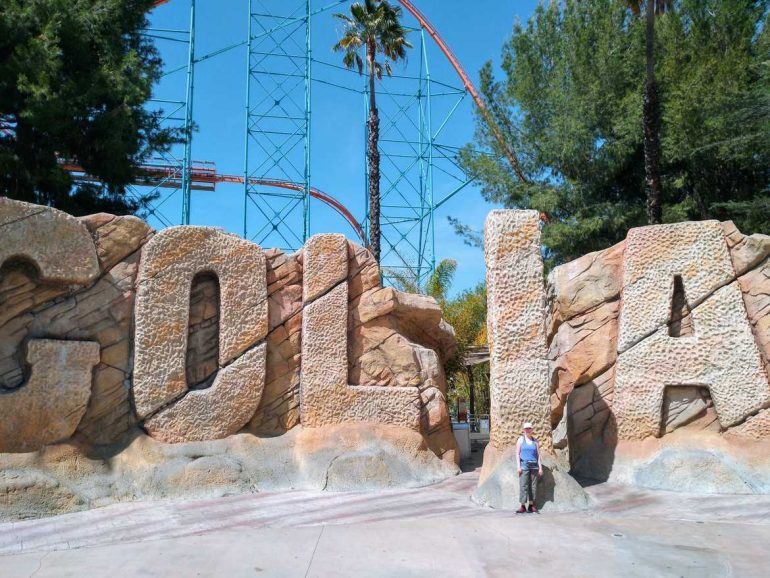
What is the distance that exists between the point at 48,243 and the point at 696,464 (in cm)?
847

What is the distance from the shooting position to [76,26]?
12.2 m

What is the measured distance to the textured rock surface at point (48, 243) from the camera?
782cm

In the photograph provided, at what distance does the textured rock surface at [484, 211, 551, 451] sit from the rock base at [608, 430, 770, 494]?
4.97 feet

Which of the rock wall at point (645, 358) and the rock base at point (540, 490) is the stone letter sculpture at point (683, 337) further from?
the rock base at point (540, 490)

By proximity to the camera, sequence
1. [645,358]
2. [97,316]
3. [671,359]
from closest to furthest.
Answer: [97,316]
[671,359]
[645,358]

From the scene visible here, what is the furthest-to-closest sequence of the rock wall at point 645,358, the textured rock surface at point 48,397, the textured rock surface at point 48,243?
the rock wall at point 645,358 < the textured rock surface at point 48,243 < the textured rock surface at point 48,397

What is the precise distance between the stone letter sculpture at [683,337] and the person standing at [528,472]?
2.40 meters

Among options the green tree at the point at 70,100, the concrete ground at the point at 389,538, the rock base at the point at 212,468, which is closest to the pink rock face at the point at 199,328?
the rock base at the point at 212,468

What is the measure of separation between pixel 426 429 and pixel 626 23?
12626 millimetres

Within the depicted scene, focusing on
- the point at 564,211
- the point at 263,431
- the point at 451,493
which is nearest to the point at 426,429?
the point at 451,493

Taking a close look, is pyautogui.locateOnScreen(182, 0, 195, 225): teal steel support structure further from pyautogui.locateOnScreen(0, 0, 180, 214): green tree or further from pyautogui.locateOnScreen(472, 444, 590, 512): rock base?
pyautogui.locateOnScreen(472, 444, 590, 512): rock base

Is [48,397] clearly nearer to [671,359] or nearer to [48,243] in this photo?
[48,243]

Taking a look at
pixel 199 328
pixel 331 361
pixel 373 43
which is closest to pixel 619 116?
pixel 373 43

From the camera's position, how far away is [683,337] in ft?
30.7
